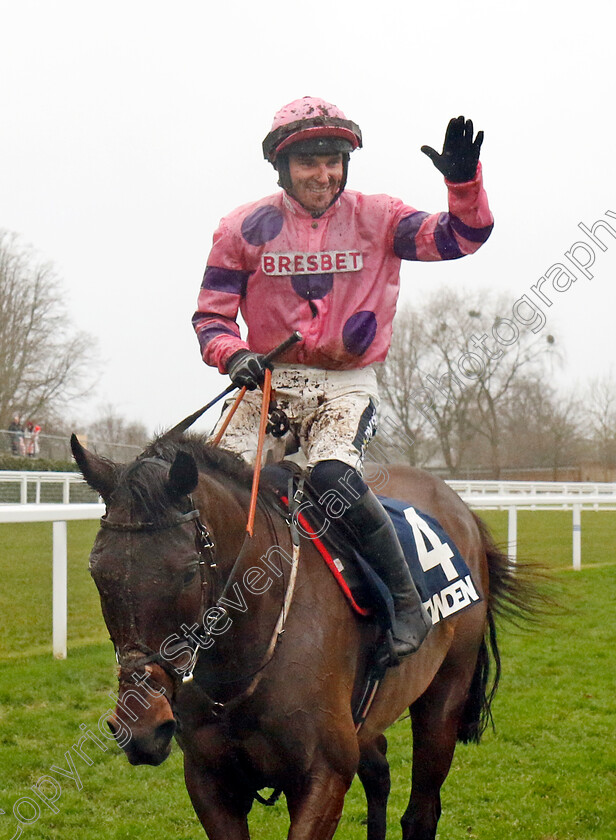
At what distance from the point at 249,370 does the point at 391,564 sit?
820 millimetres

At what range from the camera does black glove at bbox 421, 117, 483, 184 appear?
2.83 meters

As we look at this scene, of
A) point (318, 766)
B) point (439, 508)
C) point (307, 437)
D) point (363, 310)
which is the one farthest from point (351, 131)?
point (318, 766)

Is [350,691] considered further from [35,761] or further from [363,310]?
[35,761]

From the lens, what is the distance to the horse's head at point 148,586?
2.06m

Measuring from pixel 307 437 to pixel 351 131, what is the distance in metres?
1.09

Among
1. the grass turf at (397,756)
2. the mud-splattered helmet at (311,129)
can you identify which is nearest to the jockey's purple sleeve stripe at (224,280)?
the mud-splattered helmet at (311,129)

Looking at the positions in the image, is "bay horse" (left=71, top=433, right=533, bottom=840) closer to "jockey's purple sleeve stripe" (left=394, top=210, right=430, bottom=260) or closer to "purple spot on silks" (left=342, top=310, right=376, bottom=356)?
"purple spot on silks" (left=342, top=310, right=376, bottom=356)

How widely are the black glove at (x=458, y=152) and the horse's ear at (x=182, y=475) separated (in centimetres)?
139

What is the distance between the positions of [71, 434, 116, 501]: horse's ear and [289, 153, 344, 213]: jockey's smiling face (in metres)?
1.29

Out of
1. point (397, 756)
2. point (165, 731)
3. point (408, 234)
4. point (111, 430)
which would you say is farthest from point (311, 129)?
point (111, 430)

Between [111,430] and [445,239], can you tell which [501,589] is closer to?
[445,239]

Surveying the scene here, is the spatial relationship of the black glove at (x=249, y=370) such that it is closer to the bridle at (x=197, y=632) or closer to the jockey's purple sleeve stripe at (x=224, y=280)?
the jockey's purple sleeve stripe at (x=224, y=280)

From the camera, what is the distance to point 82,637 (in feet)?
25.6

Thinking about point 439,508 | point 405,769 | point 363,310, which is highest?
point 363,310
